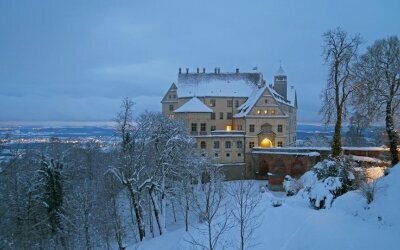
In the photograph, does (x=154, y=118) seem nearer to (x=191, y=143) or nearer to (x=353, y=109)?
(x=191, y=143)

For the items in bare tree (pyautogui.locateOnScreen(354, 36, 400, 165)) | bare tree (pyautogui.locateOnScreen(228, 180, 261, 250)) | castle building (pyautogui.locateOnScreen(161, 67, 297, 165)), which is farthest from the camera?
castle building (pyautogui.locateOnScreen(161, 67, 297, 165))

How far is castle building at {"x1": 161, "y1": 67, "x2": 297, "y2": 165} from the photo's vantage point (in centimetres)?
4841

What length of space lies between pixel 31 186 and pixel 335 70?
942 inches

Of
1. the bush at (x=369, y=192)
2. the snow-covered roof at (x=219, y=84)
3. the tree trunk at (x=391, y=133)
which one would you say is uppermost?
the snow-covered roof at (x=219, y=84)

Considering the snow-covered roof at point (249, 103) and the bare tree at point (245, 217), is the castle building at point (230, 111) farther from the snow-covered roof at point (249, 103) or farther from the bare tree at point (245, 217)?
the bare tree at point (245, 217)

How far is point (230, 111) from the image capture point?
2144 inches

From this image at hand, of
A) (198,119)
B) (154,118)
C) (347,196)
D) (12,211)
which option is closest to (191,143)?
(154,118)

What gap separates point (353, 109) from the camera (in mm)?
30969

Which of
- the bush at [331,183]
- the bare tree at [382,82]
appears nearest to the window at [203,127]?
the bare tree at [382,82]

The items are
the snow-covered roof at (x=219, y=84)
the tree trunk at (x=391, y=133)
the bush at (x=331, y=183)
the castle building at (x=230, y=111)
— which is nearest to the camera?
the bush at (x=331, y=183)

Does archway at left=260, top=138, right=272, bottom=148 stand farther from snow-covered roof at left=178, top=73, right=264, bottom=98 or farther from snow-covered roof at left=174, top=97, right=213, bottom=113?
snow-covered roof at left=178, top=73, right=264, bottom=98

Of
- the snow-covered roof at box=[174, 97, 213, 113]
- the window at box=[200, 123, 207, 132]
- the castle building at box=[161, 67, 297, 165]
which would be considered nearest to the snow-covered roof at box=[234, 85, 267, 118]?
the castle building at box=[161, 67, 297, 165]

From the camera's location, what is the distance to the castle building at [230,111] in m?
48.4

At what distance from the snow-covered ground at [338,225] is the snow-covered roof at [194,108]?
3006 centimetres
